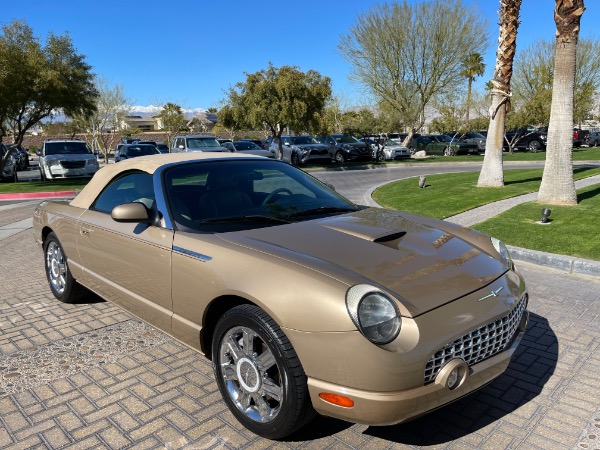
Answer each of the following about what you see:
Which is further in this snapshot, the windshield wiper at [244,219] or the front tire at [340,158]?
the front tire at [340,158]

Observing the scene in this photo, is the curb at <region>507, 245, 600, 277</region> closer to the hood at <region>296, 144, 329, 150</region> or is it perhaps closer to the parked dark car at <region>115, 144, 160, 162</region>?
the parked dark car at <region>115, 144, 160, 162</region>

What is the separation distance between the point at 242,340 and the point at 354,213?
57.0 inches

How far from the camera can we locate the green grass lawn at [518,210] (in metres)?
6.66

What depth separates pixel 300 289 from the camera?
2.43m

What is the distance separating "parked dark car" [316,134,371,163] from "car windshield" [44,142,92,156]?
12958mm

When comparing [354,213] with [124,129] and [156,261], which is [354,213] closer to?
[156,261]

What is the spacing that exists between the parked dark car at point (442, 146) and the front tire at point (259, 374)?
33903mm

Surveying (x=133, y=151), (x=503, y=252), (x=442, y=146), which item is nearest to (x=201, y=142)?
(x=133, y=151)

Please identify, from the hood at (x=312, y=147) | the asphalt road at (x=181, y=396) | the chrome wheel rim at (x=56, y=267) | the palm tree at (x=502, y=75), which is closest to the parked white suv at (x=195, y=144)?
the hood at (x=312, y=147)

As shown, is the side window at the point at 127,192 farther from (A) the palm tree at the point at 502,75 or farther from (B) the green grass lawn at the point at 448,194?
(A) the palm tree at the point at 502,75

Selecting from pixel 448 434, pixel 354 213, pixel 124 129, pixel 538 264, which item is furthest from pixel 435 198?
pixel 124 129

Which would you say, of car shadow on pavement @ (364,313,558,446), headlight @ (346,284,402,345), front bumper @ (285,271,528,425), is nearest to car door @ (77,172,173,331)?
front bumper @ (285,271,528,425)

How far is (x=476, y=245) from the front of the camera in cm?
331

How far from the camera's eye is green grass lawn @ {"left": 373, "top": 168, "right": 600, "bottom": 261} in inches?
262
